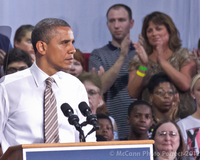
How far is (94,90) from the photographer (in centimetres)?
325

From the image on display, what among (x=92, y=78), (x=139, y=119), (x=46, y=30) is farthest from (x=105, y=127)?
(x=46, y=30)

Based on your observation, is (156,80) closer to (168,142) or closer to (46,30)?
(168,142)

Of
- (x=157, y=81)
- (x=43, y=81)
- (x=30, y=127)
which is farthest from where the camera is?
(x=157, y=81)

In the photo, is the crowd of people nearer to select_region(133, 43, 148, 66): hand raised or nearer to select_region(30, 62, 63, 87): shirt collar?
select_region(133, 43, 148, 66): hand raised

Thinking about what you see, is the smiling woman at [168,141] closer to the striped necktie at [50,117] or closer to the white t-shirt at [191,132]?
the white t-shirt at [191,132]

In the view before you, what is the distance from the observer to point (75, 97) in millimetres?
2047

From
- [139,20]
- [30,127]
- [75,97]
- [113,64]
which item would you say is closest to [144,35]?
[139,20]

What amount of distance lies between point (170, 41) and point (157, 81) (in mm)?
456

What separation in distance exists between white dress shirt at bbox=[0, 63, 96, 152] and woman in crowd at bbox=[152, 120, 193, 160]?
1.41 metres

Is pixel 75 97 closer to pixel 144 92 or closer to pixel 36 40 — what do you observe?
pixel 36 40

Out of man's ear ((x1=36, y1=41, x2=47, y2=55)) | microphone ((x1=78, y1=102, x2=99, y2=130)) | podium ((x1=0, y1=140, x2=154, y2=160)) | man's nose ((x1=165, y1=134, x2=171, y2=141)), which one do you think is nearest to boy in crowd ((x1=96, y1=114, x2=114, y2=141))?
man's nose ((x1=165, y1=134, x2=171, y2=141))

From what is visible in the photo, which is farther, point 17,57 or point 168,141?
point 168,141

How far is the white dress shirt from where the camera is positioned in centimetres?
187

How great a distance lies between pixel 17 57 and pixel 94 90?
0.81 meters
